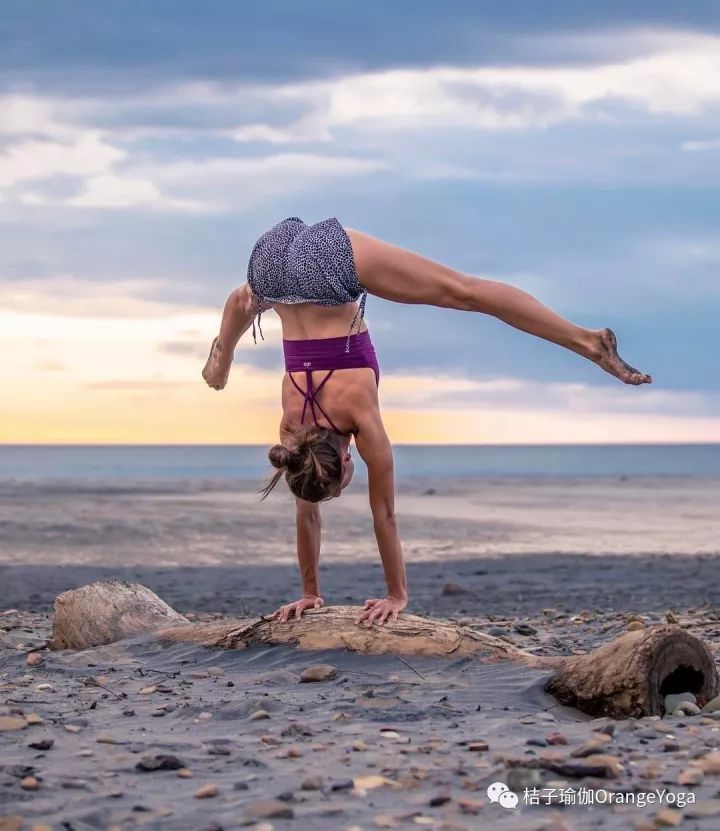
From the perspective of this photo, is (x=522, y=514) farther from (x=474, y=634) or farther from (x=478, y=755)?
(x=478, y=755)

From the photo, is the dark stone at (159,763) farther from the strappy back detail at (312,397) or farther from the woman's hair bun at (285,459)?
the strappy back detail at (312,397)

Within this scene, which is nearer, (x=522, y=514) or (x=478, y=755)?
(x=478, y=755)

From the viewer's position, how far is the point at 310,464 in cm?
801

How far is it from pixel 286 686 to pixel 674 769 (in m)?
2.92

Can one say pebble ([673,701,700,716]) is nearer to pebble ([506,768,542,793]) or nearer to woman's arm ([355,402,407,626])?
pebble ([506,768,542,793])


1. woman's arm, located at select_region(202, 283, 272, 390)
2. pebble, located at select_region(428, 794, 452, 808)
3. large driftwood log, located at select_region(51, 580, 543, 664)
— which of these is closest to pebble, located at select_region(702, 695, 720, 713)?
large driftwood log, located at select_region(51, 580, 543, 664)

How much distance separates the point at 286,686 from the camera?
7676 mm

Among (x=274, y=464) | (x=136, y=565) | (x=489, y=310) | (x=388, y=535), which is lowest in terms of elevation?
(x=136, y=565)

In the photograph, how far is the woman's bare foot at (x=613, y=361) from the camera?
8188 millimetres

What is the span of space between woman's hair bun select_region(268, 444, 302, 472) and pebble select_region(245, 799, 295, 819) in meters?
3.30

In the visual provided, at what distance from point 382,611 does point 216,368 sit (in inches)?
99.5

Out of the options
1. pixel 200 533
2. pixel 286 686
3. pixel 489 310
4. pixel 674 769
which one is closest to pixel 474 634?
pixel 286 686

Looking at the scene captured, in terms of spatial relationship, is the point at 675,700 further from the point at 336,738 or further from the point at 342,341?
the point at 342,341

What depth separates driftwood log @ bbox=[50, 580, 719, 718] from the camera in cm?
704
